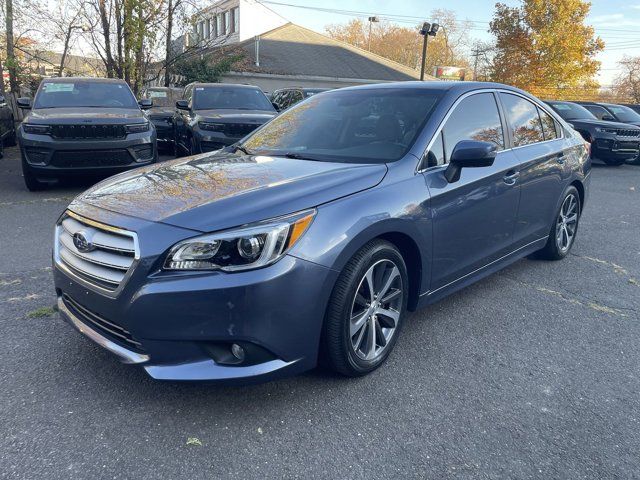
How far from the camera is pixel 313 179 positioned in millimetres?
2801

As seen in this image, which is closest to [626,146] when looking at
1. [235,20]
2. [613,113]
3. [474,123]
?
[613,113]

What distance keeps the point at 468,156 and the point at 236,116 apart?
6.88 metres

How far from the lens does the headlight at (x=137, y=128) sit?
25.0 feet

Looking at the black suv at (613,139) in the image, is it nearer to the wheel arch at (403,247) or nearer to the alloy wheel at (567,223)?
the alloy wheel at (567,223)

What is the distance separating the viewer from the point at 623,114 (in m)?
14.9

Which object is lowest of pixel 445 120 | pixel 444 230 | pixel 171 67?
pixel 444 230

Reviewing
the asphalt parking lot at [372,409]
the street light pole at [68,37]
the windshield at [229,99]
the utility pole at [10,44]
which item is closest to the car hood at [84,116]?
the windshield at [229,99]

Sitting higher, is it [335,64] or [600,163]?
[335,64]

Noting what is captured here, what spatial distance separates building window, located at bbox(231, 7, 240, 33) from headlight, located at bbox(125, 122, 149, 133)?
29104mm

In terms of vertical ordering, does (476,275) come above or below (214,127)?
below

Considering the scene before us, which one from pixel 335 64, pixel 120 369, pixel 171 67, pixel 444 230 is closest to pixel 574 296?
pixel 444 230

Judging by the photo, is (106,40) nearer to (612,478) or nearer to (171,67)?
(171,67)

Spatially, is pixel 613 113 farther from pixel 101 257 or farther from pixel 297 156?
pixel 101 257

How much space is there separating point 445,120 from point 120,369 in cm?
250
